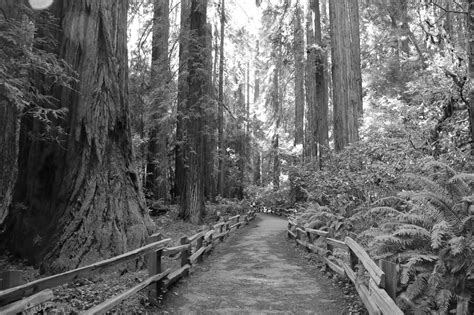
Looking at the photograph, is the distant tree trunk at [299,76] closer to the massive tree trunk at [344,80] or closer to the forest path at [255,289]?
the massive tree trunk at [344,80]

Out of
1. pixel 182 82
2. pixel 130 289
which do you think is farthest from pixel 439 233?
pixel 182 82

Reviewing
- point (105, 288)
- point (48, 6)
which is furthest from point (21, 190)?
point (48, 6)

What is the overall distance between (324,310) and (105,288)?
327 centimetres

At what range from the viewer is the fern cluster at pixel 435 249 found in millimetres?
4383

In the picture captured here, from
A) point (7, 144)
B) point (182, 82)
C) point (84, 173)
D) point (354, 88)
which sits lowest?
point (84, 173)

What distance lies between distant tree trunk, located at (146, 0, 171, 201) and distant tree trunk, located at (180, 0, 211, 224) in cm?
107

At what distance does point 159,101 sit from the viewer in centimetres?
1585

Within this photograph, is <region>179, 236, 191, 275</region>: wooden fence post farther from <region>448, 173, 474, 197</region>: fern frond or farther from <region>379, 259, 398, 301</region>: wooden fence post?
<region>448, 173, 474, 197</region>: fern frond

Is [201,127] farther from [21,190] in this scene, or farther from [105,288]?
[105,288]

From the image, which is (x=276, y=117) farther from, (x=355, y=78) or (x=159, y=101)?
(x=355, y=78)

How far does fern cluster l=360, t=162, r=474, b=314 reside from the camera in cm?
438

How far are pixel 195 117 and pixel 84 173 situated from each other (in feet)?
26.6

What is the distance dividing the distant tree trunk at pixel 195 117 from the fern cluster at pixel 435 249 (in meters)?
9.58

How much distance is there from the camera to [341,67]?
474 inches
